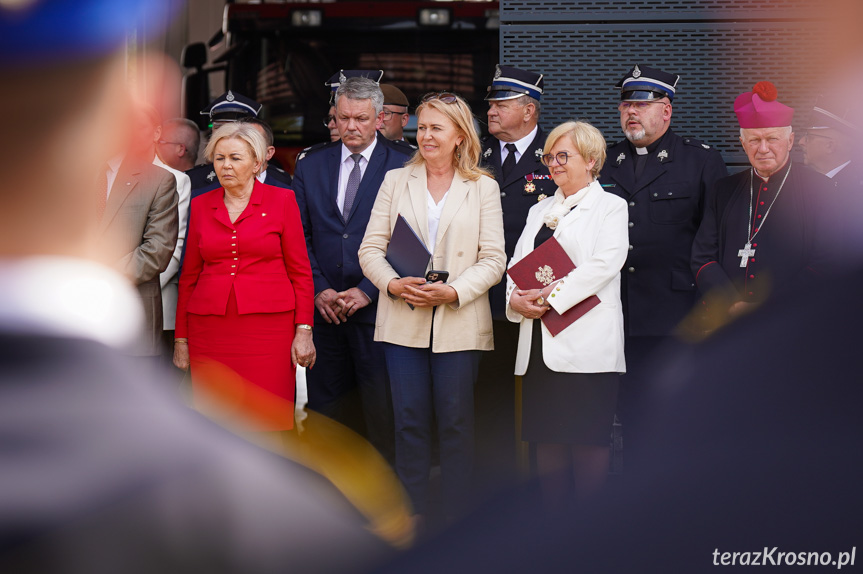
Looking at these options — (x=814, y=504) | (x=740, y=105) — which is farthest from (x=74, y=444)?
(x=740, y=105)

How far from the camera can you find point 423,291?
3.82m

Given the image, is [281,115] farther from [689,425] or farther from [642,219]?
[689,425]

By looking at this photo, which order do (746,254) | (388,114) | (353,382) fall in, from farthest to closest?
1. (388,114)
2. (353,382)
3. (746,254)

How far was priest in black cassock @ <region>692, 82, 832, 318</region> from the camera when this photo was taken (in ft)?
12.6

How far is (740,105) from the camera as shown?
4.05 meters

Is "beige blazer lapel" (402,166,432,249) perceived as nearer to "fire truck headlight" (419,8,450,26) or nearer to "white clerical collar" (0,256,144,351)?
"white clerical collar" (0,256,144,351)

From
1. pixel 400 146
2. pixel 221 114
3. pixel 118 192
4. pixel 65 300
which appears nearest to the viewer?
pixel 65 300

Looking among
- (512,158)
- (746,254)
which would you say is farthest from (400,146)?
(746,254)

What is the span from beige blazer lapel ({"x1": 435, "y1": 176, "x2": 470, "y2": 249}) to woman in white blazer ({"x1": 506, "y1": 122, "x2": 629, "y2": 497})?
1.03 ft

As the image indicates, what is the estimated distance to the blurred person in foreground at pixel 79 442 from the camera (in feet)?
8.27

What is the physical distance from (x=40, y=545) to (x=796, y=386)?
2649 millimetres

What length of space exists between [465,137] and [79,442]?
6.65ft

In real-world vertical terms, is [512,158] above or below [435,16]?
below

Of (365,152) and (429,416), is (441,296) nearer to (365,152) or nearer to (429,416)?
(429,416)
